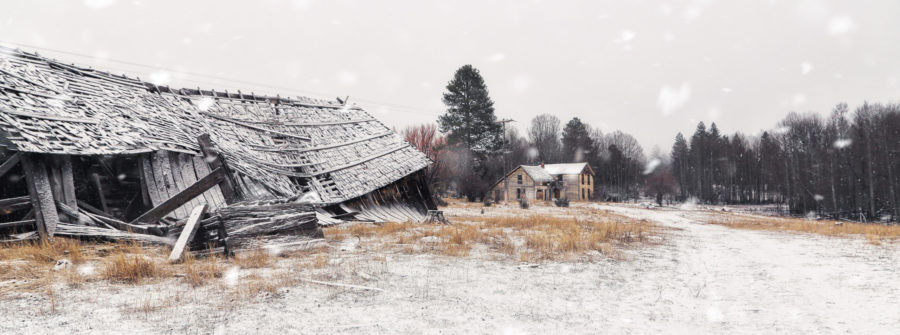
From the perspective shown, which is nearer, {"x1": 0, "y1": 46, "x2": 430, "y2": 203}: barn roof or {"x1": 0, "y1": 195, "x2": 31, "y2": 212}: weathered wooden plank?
{"x1": 0, "y1": 195, "x2": 31, "y2": 212}: weathered wooden plank

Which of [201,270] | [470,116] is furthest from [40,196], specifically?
[470,116]

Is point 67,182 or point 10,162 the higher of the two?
point 10,162

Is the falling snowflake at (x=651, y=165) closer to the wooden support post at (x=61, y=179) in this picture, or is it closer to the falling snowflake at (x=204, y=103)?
the falling snowflake at (x=204, y=103)

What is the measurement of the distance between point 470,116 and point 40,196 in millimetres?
47445

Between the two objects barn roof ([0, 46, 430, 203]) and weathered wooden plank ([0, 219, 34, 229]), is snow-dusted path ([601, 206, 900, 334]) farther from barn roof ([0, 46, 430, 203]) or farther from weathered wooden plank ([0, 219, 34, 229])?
barn roof ([0, 46, 430, 203])

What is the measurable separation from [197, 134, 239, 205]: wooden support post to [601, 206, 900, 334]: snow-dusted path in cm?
902

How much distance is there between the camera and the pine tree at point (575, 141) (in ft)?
251

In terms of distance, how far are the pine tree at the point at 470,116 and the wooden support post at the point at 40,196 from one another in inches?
1809

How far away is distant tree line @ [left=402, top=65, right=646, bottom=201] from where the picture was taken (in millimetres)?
48094

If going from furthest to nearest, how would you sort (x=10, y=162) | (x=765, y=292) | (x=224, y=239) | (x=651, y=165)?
(x=651, y=165) < (x=10, y=162) < (x=224, y=239) < (x=765, y=292)

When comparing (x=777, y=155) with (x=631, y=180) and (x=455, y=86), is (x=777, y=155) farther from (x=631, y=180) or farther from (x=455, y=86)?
(x=455, y=86)

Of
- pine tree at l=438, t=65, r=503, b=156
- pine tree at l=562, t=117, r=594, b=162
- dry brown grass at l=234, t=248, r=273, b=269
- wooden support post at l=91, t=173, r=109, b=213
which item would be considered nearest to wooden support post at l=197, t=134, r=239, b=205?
wooden support post at l=91, t=173, r=109, b=213

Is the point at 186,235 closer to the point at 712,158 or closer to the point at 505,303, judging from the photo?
the point at 505,303

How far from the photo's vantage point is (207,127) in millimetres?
13453
